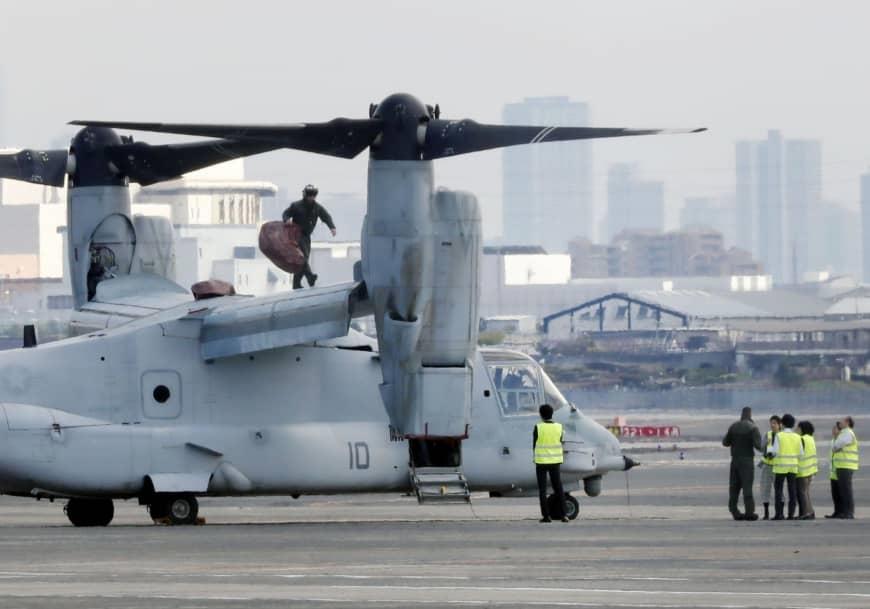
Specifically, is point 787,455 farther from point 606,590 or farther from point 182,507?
point 606,590

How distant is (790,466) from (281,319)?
869cm

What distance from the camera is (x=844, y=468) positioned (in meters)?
34.9

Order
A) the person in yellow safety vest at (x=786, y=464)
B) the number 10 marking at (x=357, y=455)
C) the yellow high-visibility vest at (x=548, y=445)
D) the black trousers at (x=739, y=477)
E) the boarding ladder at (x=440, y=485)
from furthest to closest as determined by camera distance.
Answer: the black trousers at (x=739, y=477)
the person in yellow safety vest at (x=786, y=464)
the number 10 marking at (x=357, y=455)
the yellow high-visibility vest at (x=548, y=445)
the boarding ladder at (x=440, y=485)

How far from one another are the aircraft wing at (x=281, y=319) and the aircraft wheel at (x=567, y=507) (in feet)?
13.6

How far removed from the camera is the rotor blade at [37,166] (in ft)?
125

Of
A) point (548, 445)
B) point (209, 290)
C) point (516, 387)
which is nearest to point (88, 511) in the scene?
point (209, 290)

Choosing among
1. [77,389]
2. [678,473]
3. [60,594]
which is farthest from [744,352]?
[60,594]

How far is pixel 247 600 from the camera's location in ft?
66.5

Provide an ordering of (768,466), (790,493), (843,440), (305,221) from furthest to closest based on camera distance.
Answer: (305,221)
(768,466)
(843,440)
(790,493)

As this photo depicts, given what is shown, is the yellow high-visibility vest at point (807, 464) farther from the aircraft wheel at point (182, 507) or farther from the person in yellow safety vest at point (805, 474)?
the aircraft wheel at point (182, 507)

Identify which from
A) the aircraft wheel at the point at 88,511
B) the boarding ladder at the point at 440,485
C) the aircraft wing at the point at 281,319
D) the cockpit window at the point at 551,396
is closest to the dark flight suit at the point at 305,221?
the aircraft wing at the point at 281,319

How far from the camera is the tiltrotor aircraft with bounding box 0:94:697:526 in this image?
30.1 metres

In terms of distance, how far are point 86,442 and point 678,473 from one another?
24542mm

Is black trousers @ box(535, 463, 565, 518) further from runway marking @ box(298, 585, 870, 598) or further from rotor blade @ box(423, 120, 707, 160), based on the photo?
runway marking @ box(298, 585, 870, 598)
